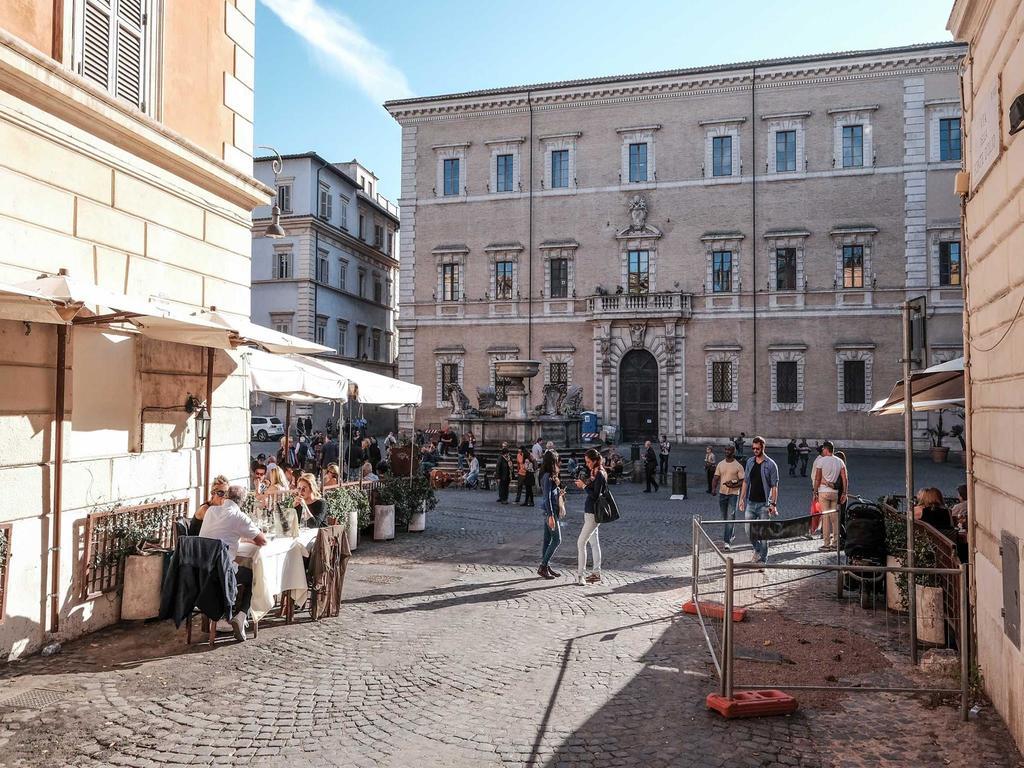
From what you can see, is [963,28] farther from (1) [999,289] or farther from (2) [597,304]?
(2) [597,304]

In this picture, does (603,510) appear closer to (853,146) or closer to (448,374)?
(448,374)

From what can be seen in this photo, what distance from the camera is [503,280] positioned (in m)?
38.8

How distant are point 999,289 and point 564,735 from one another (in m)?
4.55

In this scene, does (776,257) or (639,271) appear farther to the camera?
(639,271)

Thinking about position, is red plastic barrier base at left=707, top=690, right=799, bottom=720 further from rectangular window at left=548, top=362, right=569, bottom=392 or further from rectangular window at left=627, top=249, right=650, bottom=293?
rectangular window at left=627, top=249, right=650, bottom=293

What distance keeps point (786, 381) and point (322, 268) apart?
26.3 metres

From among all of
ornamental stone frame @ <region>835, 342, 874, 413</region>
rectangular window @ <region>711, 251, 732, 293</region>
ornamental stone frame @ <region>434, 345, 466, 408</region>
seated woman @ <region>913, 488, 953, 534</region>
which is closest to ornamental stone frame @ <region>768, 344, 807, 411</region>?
ornamental stone frame @ <region>835, 342, 874, 413</region>

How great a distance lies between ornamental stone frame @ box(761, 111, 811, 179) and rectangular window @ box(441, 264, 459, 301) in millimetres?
15652

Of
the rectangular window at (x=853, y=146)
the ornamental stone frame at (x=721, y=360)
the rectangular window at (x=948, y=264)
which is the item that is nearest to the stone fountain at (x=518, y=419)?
the ornamental stone frame at (x=721, y=360)

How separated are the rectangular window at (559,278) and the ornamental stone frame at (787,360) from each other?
394 inches

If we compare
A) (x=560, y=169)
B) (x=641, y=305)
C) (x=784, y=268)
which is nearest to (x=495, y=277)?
(x=560, y=169)

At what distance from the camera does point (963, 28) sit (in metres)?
6.86

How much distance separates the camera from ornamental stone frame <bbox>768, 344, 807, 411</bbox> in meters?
34.8

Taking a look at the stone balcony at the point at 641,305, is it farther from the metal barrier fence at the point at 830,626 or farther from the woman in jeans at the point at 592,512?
the woman in jeans at the point at 592,512
